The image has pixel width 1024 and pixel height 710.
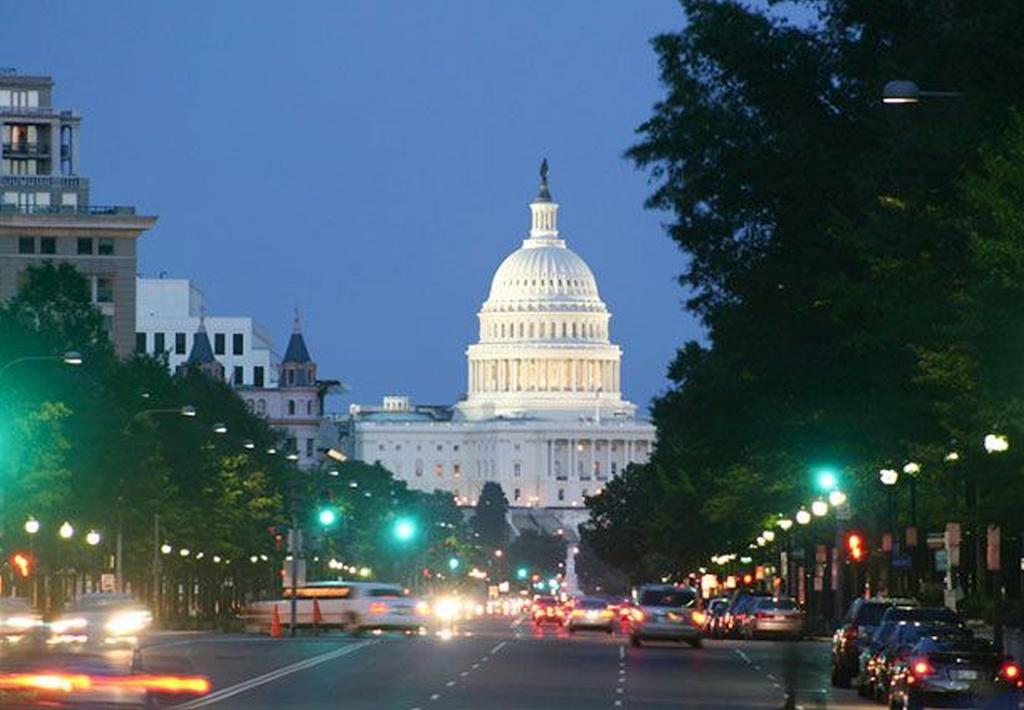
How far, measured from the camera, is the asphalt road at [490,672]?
5372 cm

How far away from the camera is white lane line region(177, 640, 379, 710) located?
51787 mm

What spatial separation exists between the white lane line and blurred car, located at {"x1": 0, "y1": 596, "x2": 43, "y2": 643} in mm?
5884

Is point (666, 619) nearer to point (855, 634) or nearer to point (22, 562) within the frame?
point (22, 562)

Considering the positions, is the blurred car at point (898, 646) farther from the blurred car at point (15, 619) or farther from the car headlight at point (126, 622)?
the blurred car at point (15, 619)

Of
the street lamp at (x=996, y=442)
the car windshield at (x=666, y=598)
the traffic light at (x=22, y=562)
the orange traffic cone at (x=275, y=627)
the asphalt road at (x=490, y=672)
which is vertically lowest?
the asphalt road at (x=490, y=672)

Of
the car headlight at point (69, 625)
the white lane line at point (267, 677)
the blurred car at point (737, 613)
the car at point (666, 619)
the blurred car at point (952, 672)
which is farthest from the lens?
the blurred car at point (737, 613)

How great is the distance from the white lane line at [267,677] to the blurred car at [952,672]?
10.8 metres

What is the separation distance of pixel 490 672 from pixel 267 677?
238 inches

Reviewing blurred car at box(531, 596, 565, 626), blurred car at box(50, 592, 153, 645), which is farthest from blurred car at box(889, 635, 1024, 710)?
blurred car at box(531, 596, 565, 626)

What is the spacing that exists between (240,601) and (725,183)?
10951cm

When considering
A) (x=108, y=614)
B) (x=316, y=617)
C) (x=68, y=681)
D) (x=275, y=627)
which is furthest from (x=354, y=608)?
(x=68, y=681)

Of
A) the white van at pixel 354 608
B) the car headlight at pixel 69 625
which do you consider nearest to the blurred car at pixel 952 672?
the car headlight at pixel 69 625

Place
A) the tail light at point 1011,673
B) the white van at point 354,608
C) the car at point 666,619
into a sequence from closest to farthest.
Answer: the tail light at point 1011,673, the car at point 666,619, the white van at point 354,608

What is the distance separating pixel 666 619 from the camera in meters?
96.1
